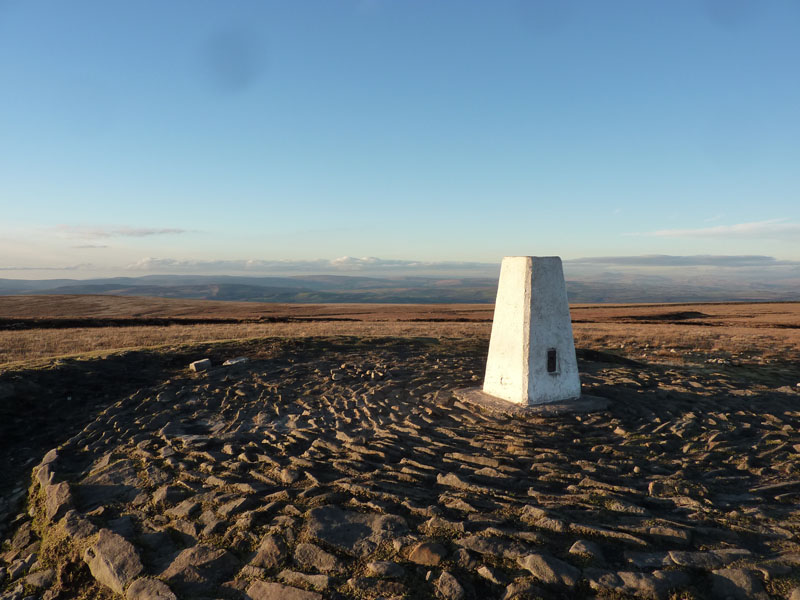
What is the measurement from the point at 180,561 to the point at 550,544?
4194mm

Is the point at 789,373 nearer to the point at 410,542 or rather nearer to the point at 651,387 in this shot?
the point at 651,387

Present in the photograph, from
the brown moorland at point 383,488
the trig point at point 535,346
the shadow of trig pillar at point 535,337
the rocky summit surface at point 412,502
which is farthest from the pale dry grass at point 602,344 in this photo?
the shadow of trig pillar at point 535,337

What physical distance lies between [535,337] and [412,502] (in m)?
5.82

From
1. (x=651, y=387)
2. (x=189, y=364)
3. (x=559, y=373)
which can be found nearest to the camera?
(x=559, y=373)

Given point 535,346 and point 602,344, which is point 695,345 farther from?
point 535,346

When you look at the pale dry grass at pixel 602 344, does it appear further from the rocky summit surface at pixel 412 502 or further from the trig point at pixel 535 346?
the trig point at pixel 535 346

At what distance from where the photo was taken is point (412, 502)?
236 inches

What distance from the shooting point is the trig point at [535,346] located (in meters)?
10.6

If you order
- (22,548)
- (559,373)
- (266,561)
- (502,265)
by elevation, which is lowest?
(22,548)

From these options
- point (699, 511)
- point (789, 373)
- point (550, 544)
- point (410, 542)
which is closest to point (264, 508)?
point (410, 542)

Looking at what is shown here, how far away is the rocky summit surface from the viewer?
4.61 meters

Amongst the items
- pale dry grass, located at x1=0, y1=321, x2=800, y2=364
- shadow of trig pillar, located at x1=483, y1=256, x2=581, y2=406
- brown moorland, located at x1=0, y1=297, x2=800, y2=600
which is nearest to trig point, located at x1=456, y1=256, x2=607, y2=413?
shadow of trig pillar, located at x1=483, y1=256, x2=581, y2=406

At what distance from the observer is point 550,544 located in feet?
16.4

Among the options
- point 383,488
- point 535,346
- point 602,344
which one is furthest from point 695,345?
point 383,488
